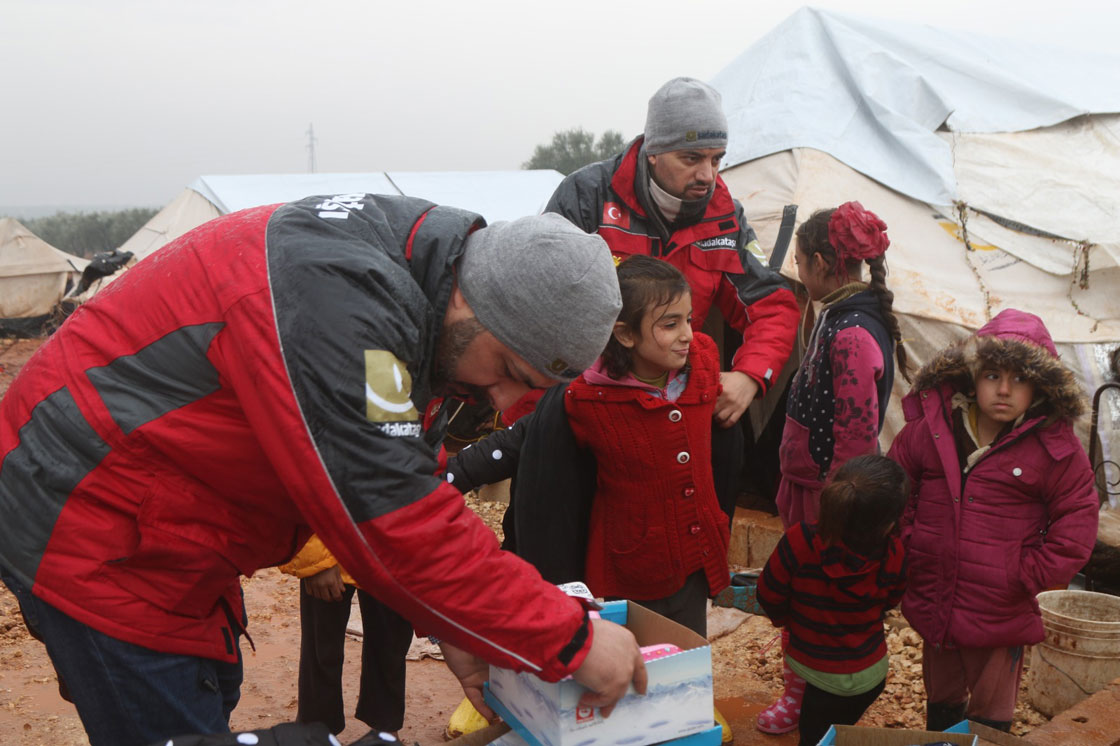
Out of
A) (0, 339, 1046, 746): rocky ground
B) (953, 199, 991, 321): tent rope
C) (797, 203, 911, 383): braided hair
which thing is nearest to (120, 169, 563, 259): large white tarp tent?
(953, 199, 991, 321): tent rope

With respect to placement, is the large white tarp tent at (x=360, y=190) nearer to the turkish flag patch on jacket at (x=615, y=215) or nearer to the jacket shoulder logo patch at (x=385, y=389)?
the turkish flag patch on jacket at (x=615, y=215)

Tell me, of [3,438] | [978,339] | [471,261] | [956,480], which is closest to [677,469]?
[956,480]

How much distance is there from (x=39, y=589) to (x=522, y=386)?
0.98m

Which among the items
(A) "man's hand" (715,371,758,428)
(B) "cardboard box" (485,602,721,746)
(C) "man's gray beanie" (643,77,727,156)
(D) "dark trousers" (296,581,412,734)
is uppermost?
(C) "man's gray beanie" (643,77,727,156)

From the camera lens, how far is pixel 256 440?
1.84 metres

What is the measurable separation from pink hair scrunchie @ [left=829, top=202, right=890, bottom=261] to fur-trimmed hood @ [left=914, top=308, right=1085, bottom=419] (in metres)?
0.54

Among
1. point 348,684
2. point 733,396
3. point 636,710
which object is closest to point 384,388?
point 636,710

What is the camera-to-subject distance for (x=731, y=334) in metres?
6.93

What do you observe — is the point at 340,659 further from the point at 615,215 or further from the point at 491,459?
the point at 615,215

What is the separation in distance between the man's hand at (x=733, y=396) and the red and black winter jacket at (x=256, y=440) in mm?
1648

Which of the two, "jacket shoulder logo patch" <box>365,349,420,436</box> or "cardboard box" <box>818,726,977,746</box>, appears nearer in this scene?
"jacket shoulder logo patch" <box>365,349,420,436</box>

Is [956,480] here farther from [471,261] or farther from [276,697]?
[276,697]

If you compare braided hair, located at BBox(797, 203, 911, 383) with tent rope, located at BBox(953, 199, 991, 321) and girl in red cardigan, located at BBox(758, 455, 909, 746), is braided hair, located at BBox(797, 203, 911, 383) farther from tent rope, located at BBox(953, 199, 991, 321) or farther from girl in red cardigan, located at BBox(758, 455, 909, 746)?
tent rope, located at BBox(953, 199, 991, 321)

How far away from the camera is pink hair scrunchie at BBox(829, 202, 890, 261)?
392cm
